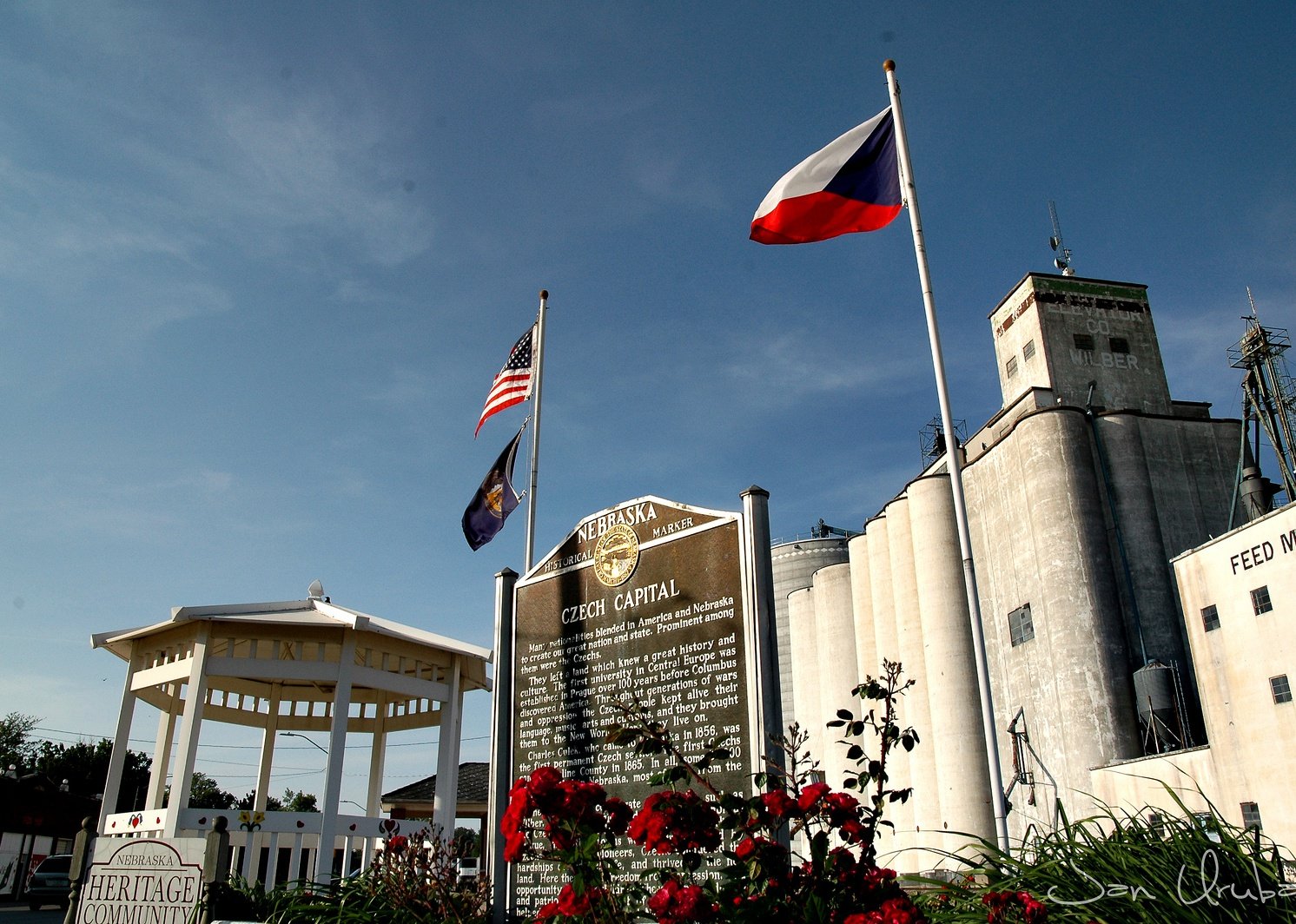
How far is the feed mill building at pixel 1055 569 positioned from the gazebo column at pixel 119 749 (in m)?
20.8

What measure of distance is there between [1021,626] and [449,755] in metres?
21.5

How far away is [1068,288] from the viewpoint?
40000 millimetres

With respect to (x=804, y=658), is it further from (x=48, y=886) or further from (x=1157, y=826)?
(x=1157, y=826)

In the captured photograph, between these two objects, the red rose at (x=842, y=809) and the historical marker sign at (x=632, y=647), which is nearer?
the red rose at (x=842, y=809)

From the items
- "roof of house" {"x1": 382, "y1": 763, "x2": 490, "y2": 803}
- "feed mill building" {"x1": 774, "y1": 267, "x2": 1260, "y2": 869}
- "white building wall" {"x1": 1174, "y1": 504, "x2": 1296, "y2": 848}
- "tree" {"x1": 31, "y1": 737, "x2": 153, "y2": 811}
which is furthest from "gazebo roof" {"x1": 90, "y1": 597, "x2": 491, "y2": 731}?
"tree" {"x1": 31, "y1": 737, "x2": 153, "y2": 811}

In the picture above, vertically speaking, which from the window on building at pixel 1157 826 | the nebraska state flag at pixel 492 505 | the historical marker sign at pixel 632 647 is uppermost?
the nebraska state flag at pixel 492 505

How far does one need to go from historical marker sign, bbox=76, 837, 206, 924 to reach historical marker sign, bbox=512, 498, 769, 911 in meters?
2.92

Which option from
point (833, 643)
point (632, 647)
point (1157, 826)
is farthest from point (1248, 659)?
point (833, 643)

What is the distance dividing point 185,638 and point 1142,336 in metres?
38.5

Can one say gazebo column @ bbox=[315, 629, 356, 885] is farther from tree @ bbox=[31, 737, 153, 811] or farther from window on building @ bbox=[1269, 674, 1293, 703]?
tree @ bbox=[31, 737, 153, 811]

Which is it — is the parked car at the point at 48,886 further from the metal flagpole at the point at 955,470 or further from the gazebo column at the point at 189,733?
the metal flagpole at the point at 955,470
